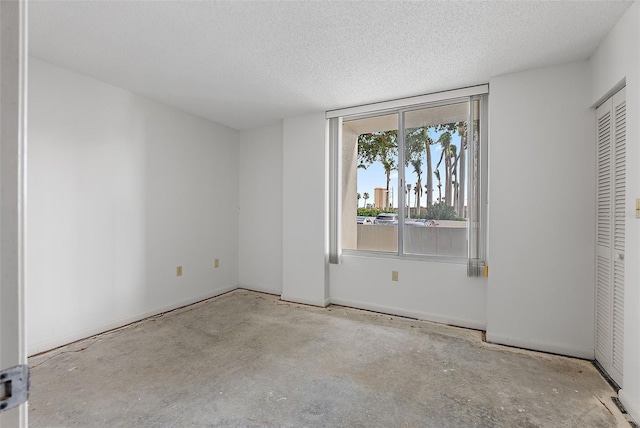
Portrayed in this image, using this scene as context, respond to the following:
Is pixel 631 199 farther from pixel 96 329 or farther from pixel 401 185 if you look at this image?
pixel 96 329

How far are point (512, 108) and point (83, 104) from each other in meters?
3.95

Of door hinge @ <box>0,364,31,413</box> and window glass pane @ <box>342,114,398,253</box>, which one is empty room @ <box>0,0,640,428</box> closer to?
window glass pane @ <box>342,114,398,253</box>

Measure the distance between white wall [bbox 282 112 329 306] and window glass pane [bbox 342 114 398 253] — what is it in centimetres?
31

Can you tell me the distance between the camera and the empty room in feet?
6.41

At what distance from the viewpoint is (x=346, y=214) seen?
3996 mm

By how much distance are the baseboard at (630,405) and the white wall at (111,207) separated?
4.09m

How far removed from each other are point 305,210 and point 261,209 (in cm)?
87

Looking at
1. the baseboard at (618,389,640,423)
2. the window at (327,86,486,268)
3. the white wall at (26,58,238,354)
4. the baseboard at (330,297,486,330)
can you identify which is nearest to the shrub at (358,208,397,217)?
the window at (327,86,486,268)

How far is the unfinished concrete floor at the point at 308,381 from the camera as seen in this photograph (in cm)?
182

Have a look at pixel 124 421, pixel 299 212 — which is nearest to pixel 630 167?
pixel 299 212

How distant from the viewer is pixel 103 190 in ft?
9.99

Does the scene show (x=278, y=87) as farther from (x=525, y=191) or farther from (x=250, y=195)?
(x=525, y=191)

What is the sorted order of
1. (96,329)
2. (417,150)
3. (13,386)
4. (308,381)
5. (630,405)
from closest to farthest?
(13,386) < (630,405) < (308,381) < (96,329) < (417,150)

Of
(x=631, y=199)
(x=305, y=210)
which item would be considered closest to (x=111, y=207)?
(x=305, y=210)
